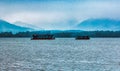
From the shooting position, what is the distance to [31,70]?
179 ft

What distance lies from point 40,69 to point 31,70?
1803mm

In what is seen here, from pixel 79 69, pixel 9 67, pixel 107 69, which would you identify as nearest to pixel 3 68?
pixel 9 67

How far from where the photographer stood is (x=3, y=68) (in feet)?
183

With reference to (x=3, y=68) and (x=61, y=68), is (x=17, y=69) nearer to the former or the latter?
(x=3, y=68)

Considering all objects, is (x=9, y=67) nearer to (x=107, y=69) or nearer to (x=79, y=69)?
(x=79, y=69)

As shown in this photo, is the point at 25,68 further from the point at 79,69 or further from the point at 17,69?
the point at 79,69

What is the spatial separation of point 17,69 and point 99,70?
10.2m

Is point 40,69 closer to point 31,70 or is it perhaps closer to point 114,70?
point 31,70

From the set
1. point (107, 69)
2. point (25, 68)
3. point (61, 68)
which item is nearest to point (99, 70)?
point (107, 69)

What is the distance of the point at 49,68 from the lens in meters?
57.4

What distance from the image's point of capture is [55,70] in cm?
5481

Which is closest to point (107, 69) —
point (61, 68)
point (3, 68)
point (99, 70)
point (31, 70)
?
point (99, 70)

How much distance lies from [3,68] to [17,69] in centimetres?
215

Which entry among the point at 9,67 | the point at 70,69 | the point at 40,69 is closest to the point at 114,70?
the point at 70,69
